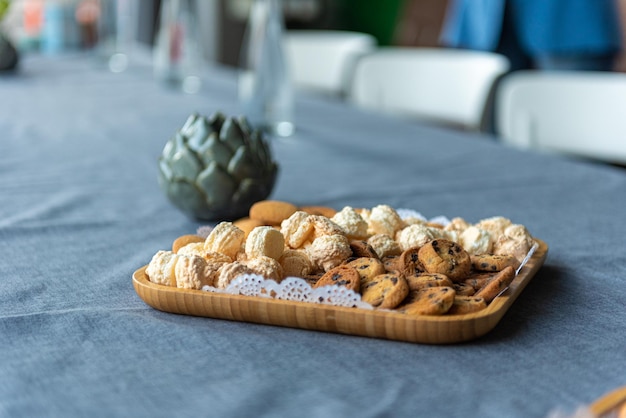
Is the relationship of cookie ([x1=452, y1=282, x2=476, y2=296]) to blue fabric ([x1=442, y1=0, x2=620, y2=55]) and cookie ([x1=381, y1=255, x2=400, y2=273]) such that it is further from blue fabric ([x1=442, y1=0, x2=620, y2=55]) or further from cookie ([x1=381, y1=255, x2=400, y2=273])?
blue fabric ([x1=442, y1=0, x2=620, y2=55])

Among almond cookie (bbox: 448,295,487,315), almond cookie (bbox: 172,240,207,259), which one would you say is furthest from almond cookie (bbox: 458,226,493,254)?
almond cookie (bbox: 172,240,207,259)

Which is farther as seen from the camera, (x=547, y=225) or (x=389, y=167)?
(x=389, y=167)

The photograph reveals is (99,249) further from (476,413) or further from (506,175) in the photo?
(506,175)

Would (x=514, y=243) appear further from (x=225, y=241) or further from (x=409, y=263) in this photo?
(x=225, y=241)

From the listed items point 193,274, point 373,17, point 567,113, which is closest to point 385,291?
point 193,274

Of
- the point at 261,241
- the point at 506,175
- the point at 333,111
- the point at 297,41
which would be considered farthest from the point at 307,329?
the point at 297,41

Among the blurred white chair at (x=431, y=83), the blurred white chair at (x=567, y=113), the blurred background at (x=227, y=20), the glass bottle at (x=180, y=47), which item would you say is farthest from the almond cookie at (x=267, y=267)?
the blurred background at (x=227, y=20)
